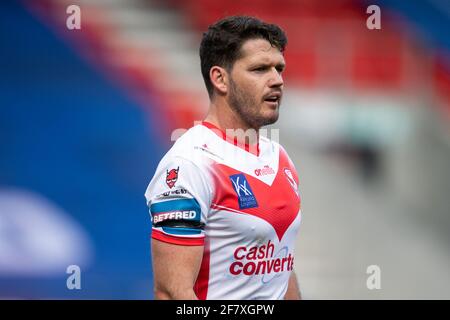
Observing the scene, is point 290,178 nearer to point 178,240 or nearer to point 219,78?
point 219,78

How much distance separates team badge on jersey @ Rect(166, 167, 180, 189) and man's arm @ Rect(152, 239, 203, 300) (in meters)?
0.22

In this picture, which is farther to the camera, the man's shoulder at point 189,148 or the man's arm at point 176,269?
the man's shoulder at point 189,148

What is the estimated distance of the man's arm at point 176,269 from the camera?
248 cm

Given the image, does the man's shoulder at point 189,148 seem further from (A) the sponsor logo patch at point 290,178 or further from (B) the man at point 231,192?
(A) the sponsor logo patch at point 290,178

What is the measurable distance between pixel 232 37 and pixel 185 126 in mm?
3008

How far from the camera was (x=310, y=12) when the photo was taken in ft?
19.9

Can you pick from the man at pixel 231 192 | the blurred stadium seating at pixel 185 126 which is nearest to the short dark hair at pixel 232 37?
the man at pixel 231 192

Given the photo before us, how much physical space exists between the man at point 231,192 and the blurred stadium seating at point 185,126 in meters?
2.90

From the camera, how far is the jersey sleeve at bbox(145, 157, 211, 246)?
99.5 inches

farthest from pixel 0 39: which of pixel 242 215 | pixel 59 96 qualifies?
pixel 242 215

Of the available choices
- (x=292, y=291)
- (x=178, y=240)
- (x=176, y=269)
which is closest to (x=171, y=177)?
(x=178, y=240)

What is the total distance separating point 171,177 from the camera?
102 inches
